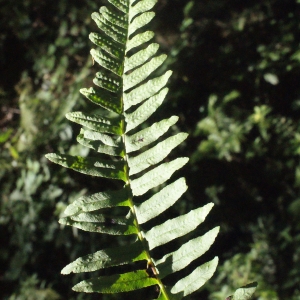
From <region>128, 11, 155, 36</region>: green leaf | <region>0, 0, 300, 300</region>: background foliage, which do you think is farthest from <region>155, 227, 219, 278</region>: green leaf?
<region>0, 0, 300, 300</region>: background foliage

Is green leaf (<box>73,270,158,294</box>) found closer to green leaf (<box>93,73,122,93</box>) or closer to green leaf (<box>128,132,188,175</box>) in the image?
green leaf (<box>128,132,188,175</box>)

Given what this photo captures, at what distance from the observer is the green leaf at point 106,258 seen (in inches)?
27.9

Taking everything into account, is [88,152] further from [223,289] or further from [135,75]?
[135,75]

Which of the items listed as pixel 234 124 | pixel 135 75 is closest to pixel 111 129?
pixel 135 75

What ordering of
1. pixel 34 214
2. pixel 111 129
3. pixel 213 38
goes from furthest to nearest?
pixel 213 38 < pixel 34 214 < pixel 111 129

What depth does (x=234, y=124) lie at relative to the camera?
2068 millimetres

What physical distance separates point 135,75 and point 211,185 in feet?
4.71

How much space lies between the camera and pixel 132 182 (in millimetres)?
814

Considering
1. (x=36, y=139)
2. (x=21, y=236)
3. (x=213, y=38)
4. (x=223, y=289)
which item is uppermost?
(x=213, y=38)

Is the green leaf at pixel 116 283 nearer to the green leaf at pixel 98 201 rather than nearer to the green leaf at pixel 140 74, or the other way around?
the green leaf at pixel 98 201

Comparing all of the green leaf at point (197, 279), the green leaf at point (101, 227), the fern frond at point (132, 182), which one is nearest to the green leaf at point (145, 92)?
the fern frond at point (132, 182)

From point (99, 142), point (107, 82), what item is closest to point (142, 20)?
point (107, 82)

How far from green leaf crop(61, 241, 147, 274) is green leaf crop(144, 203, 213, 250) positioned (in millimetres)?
31

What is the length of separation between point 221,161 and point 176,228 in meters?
1.45
